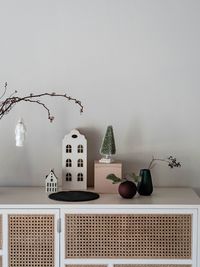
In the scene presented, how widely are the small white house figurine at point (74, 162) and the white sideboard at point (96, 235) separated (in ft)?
1.02

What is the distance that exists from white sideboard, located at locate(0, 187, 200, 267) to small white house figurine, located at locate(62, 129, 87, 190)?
310 mm

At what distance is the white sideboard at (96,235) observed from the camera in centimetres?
215

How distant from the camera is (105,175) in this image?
2.40 metres

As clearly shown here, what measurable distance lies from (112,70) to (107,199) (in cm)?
68

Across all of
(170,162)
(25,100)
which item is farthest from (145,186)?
(25,100)

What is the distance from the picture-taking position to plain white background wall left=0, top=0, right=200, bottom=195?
252cm

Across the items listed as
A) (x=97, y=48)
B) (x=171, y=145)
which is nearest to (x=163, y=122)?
(x=171, y=145)

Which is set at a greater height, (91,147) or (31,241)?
(91,147)

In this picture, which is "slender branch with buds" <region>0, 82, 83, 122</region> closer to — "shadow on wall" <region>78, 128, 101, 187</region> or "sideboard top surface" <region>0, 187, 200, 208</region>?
"shadow on wall" <region>78, 128, 101, 187</region>

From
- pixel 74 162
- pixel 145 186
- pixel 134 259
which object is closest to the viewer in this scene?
pixel 134 259

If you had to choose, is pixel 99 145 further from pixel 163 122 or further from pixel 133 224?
pixel 133 224

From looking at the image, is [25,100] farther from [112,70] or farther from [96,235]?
[96,235]

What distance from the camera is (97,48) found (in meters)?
2.52

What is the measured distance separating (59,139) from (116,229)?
2.03 ft
